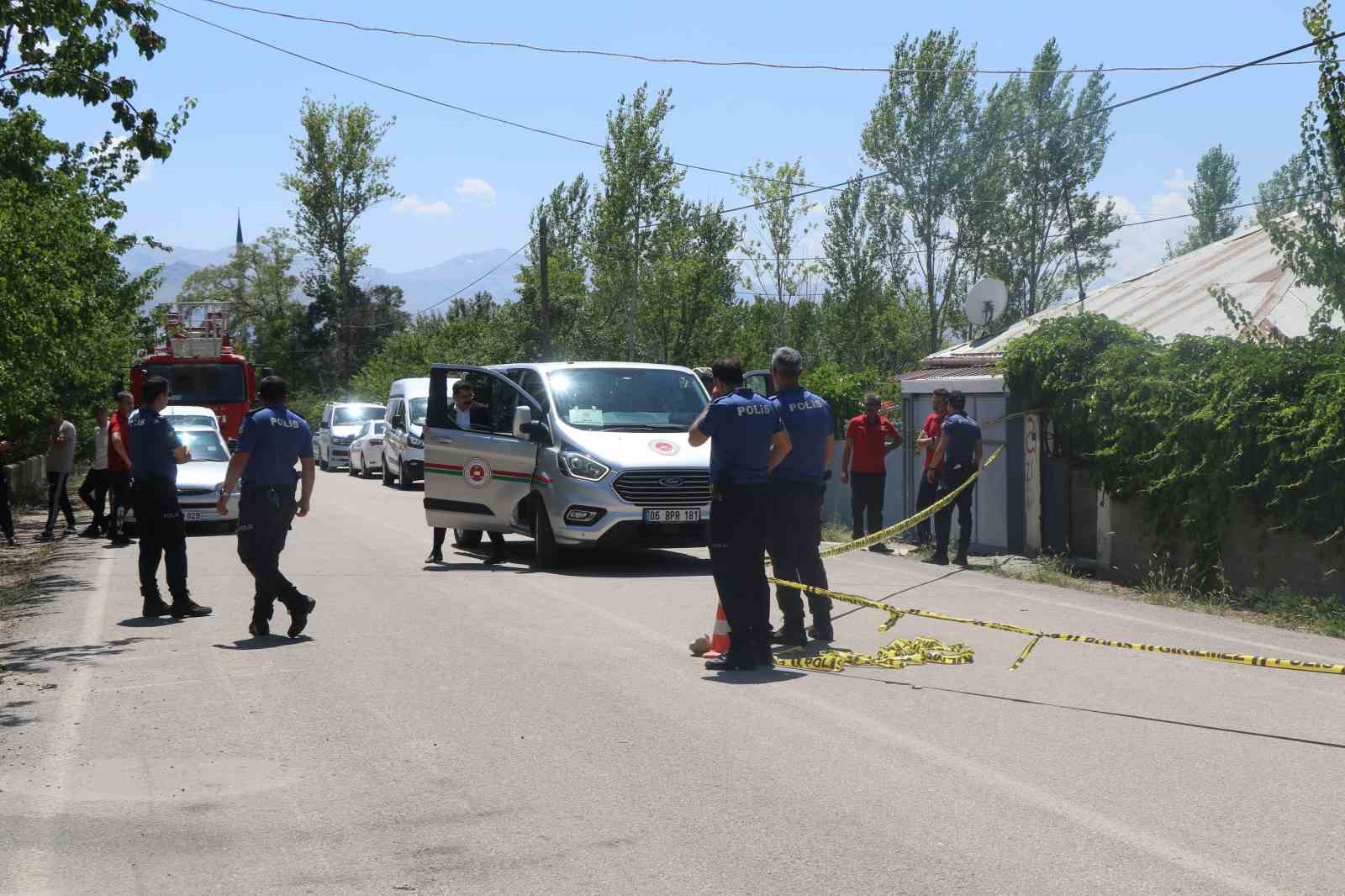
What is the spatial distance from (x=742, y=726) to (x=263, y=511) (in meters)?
4.44

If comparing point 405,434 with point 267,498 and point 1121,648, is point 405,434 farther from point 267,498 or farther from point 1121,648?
point 1121,648

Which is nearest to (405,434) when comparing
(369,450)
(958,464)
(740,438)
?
(369,450)

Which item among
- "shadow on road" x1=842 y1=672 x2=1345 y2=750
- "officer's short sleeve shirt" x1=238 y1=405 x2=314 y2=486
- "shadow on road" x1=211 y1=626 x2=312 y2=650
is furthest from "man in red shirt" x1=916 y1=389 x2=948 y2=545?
"shadow on road" x1=211 y1=626 x2=312 y2=650

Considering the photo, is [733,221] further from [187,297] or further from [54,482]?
[187,297]

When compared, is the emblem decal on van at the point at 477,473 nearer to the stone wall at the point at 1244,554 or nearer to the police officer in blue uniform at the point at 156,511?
the police officer in blue uniform at the point at 156,511

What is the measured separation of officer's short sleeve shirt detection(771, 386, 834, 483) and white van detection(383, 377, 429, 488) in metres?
19.4

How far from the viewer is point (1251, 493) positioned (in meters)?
11.4

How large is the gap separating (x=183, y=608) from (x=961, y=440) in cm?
768

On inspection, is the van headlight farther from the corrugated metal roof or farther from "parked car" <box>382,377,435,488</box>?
"parked car" <box>382,377,435,488</box>

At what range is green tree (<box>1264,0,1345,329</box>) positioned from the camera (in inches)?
469

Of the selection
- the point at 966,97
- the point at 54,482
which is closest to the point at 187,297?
the point at 966,97

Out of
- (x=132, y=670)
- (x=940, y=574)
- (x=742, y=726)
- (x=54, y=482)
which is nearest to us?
(x=742, y=726)

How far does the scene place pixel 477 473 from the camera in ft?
47.1

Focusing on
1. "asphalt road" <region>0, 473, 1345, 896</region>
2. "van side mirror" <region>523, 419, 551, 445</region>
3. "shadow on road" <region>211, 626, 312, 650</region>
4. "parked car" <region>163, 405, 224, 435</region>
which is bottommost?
"asphalt road" <region>0, 473, 1345, 896</region>
